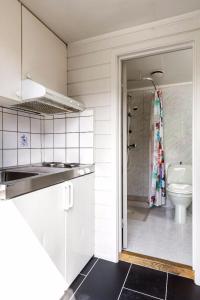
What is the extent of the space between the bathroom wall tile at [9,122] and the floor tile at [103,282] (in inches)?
54.8

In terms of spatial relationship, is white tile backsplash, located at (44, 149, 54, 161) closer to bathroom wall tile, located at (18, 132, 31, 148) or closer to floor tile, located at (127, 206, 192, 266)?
bathroom wall tile, located at (18, 132, 31, 148)

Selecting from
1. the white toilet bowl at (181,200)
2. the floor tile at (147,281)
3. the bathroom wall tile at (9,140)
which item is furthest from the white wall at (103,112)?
the white toilet bowl at (181,200)

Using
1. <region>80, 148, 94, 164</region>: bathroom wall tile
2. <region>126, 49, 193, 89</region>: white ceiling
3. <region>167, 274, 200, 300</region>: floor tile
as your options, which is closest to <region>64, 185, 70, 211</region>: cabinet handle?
<region>80, 148, 94, 164</region>: bathroom wall tile

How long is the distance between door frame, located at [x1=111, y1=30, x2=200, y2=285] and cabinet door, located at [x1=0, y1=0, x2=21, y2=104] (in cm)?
82

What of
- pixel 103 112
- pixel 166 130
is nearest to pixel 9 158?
pixel 103 112

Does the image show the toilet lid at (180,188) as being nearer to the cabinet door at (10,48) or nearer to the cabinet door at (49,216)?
the cabinet door at (49,216)

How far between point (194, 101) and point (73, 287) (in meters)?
1.74

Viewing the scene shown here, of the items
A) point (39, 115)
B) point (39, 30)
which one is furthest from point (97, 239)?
point (39, 30)

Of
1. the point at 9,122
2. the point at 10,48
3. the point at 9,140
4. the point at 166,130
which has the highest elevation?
the point at 10,48

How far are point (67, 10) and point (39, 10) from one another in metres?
0.22

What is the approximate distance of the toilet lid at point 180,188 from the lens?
2574 millimetres

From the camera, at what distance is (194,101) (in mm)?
1533

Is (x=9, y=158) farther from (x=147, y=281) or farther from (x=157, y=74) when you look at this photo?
(x=157, y=74)

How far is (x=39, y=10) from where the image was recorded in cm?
147
